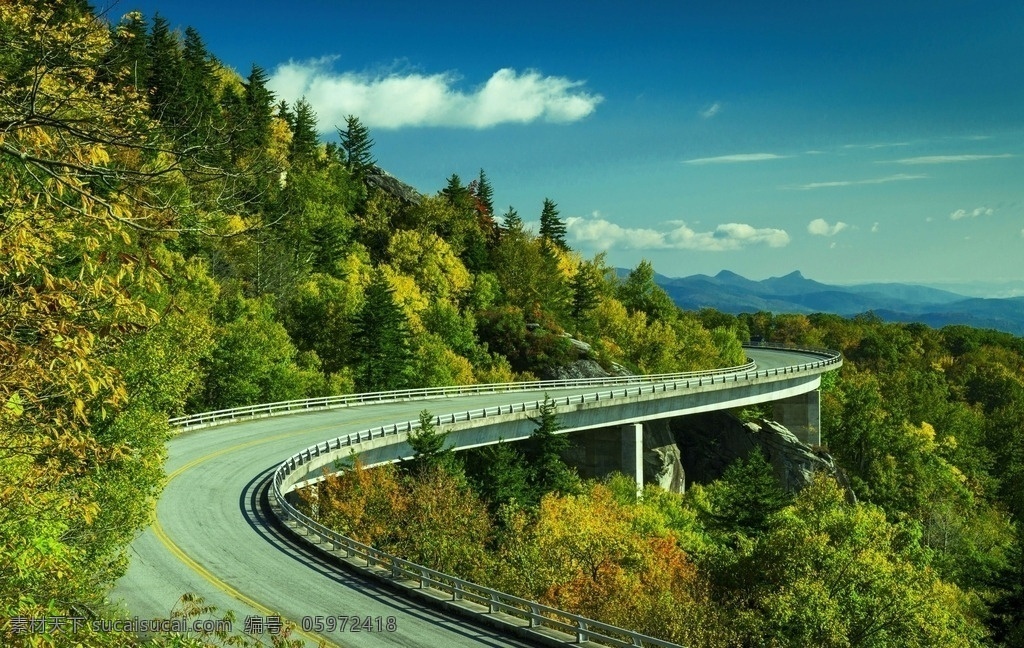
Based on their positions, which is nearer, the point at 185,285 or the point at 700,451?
the point at 185,285

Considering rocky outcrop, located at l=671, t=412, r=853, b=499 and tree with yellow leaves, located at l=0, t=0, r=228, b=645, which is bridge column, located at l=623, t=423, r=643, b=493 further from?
tree with yellow leaves, located at l=0, t=0, r=228, b=645

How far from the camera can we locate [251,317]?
58.7 metres

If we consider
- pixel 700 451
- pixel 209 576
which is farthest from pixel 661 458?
pixel 209 576

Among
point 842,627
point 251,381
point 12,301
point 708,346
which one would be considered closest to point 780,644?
point 842,627

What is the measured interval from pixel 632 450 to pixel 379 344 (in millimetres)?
20698

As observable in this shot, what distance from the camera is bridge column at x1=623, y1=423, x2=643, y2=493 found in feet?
192

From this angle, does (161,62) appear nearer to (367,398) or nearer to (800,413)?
(367,398)

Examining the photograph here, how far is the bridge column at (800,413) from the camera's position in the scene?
275 ft

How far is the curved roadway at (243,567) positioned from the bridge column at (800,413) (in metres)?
59.1

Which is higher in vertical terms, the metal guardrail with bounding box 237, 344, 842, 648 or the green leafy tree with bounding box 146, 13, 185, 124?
the green leafy tree with bounding box 146, 13, 185, 124

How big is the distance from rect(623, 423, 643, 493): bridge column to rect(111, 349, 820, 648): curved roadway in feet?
85.9

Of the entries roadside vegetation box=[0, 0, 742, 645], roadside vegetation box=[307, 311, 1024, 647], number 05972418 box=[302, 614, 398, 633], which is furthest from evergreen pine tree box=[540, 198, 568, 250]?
number 05972418 box=[302, 614, 398, 633]

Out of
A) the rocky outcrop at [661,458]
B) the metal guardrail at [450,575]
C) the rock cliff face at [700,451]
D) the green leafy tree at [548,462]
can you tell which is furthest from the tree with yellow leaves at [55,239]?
the rocky outcrop at [661,458]

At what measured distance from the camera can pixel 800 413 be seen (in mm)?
84375
